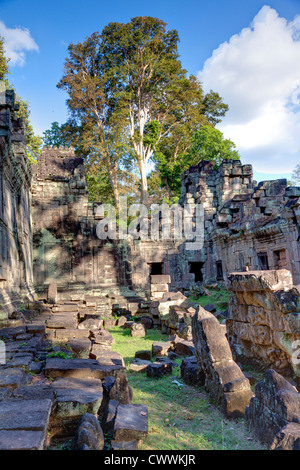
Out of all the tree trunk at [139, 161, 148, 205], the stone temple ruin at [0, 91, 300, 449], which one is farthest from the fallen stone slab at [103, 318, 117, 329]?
the tree trunk at [139, 161, 148, 205]

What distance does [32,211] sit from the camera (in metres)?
14.2

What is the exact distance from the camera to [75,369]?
411 centimetres

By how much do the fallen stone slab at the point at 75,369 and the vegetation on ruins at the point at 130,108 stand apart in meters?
19.4

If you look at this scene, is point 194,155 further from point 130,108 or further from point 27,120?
point 27,120

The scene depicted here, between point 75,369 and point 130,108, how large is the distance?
2356 centimetres

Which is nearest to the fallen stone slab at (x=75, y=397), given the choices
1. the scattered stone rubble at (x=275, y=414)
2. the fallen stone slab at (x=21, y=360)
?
the fallen stone slab at (x=21, y=360)

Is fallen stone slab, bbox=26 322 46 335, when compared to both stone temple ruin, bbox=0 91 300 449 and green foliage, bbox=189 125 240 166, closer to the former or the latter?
stone temple ruin, bbox=0 91 300 449

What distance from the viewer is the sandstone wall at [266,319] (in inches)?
176

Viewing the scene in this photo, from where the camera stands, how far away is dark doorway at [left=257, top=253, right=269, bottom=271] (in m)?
12.5

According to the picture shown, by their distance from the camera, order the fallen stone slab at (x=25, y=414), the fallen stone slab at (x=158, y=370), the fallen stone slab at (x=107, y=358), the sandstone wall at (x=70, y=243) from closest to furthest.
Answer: the fallen stone slab at (x=25, y=414), the fallen stone slab at (x=107, y=358), the fallen stone slab at (x=158, y=370), the sandstone wall at (x=70, y=243)

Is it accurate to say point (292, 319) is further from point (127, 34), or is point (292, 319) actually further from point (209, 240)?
point (127, 34)

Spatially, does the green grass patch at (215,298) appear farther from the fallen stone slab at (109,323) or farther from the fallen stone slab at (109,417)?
the fallen stone slab at (109,417)

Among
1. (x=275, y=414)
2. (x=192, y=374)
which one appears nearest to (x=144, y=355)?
(x=192, y=374)

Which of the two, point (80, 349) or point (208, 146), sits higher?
point (208, 146)
